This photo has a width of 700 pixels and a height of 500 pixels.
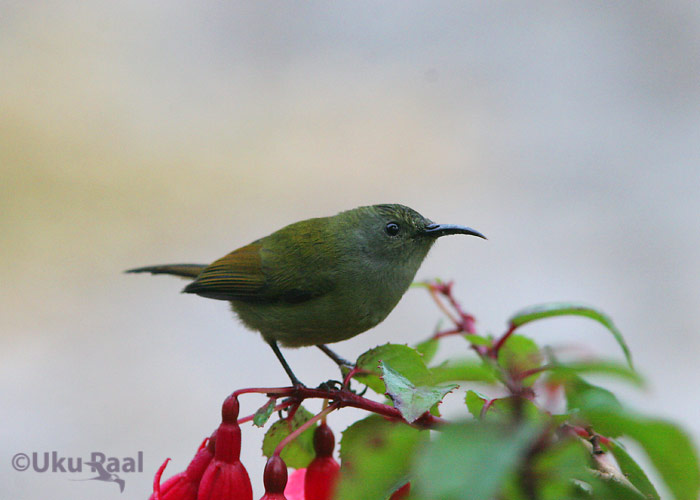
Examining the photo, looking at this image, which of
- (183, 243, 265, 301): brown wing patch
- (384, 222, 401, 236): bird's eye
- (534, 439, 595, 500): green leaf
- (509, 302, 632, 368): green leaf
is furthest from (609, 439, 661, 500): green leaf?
(183, 243, 265, 301): brown wing patch

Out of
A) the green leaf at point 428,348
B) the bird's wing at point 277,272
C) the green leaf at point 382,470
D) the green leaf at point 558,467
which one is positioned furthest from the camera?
the bird's wing at point 277,272

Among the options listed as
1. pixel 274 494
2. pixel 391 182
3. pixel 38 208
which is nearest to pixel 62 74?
pixel 38 208

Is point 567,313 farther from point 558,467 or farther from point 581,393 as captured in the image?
point 558,467

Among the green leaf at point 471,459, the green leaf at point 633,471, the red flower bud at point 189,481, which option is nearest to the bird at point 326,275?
the red flower bud at point 189,481

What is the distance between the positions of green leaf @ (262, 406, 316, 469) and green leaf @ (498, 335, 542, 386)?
47 cm

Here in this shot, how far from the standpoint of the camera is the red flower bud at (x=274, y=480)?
56.3 inches

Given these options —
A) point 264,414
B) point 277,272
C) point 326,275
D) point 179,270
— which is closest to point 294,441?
point 264,414

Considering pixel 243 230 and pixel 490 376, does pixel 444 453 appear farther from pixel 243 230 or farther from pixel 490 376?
pixel 243 230

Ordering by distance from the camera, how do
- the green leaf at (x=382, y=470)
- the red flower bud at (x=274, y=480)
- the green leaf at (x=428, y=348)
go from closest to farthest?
the green leaf at (x=382, y=470)
the red flower bud at (x=274, y=480)
the green leaf at (x=428, y=348)

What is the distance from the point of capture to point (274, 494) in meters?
1.44

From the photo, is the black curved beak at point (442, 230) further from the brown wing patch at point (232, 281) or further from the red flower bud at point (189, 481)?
the red flower bud at point (189, 481)

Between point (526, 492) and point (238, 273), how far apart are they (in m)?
1.76

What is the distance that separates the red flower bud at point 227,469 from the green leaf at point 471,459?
0.78 m

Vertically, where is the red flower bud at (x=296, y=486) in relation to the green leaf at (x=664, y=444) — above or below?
above
